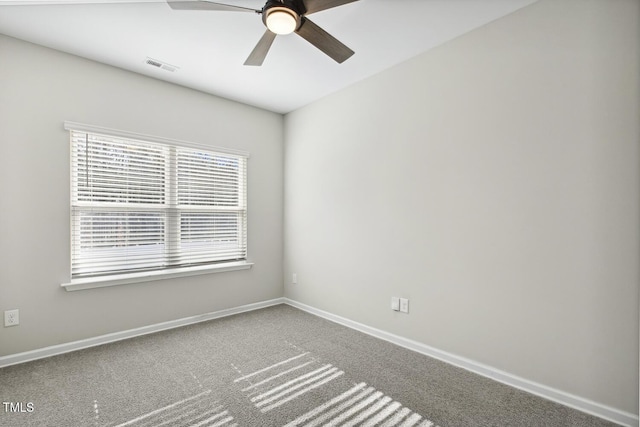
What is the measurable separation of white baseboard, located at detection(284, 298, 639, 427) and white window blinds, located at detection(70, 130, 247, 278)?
1.97 meters

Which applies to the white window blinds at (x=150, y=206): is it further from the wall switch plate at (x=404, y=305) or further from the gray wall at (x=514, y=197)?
the wall switch plate at (x=404, y=305)

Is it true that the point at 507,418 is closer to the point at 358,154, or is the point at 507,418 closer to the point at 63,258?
the point at 358,154

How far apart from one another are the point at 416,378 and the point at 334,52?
96.5 inches

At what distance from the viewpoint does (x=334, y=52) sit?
7.46 ft

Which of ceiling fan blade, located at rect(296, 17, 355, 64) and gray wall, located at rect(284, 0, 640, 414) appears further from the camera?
ceiling fan blade, located at rect(296, 17, 355, 64)

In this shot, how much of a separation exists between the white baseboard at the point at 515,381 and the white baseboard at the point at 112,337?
1.52 m

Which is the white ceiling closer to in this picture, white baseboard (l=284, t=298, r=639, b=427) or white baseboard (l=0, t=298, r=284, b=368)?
white baseboard (l=284, t=298, r=639, b=427)

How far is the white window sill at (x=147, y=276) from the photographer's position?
285 centimetres

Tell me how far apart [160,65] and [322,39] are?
1787 millimetres

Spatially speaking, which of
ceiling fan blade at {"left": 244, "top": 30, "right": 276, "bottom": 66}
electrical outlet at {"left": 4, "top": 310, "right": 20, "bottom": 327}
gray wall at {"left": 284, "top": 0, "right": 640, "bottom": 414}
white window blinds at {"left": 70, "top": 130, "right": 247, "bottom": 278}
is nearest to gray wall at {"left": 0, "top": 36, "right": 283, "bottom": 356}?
electrical outlet at {"left": 4, "top": 310, "right": 20, "bottom": 327}

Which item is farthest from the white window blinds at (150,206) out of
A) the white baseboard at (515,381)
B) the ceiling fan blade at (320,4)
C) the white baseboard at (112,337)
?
the ceiling fan blade at (320,4)

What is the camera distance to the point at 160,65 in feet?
9.91

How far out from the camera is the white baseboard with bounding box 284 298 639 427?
1.86 m

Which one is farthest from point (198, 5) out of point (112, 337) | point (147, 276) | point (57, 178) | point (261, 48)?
point (112, 337)
